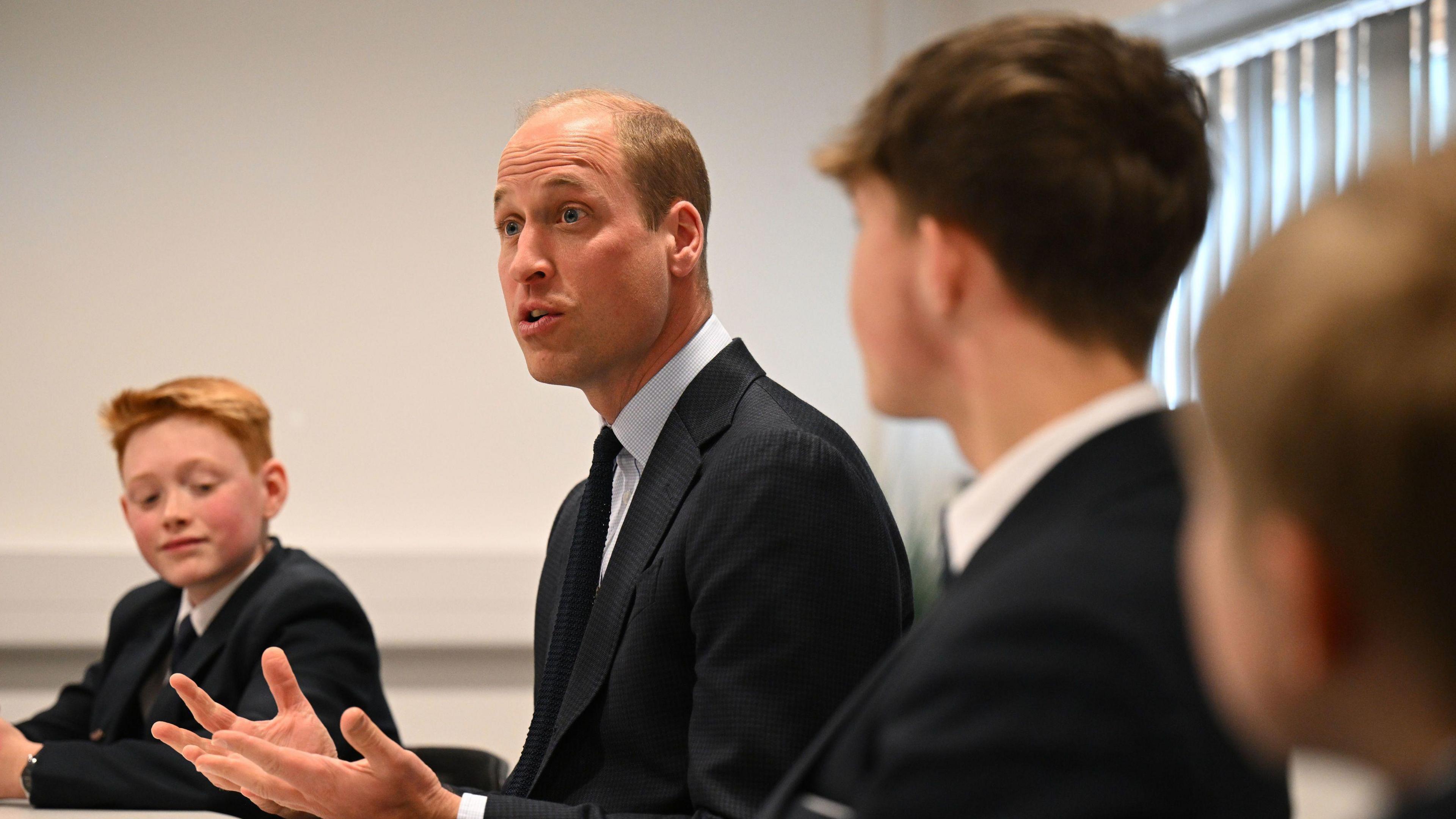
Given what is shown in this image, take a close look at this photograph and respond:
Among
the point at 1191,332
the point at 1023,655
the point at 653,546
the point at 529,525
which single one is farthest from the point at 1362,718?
the point at 529,525

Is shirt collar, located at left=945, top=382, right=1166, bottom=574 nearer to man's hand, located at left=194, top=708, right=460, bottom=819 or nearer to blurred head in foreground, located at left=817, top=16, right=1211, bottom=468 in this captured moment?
blurred head in foreground, located at left=817, top=16, right=1211, bottom=468

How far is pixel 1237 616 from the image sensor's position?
570 mm

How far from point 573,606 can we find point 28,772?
1.05 metres

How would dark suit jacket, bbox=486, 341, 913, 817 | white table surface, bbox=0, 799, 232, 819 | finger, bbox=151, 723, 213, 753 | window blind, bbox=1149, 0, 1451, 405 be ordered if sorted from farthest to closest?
1. window blind, bbox=1149, 0, 1451, 405
2. white table surface, bbox=0, 799, 232, 819
3. finger, bbox=151, 723, 213, 753
4. dark suit jacket, bbox=486, 341, 913, 817

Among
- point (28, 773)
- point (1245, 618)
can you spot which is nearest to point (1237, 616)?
point (1245, 618)

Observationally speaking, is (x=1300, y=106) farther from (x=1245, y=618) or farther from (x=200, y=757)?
(x=1245, y=618)

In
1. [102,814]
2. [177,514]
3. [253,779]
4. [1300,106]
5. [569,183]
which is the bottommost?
[102,814]

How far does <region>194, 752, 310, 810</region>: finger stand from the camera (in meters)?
1.47

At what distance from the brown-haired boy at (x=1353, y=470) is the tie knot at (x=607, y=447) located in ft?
4.61

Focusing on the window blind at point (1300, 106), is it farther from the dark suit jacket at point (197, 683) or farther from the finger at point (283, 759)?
the finger at point (283, 759)

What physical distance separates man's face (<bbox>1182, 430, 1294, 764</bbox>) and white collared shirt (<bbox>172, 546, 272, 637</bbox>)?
7.31 ft

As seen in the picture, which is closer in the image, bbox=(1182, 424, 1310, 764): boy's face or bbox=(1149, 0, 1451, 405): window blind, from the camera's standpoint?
bbox=(1182, 424, 1310, 764): boy's face

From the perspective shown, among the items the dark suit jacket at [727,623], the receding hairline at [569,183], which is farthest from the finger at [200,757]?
the receding hairline at [569,183]

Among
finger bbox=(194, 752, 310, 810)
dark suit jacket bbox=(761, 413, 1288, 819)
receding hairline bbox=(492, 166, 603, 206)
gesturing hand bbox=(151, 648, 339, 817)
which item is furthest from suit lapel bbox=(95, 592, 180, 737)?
dark suit jacket bbox=(761, 413, 1288, 819)
